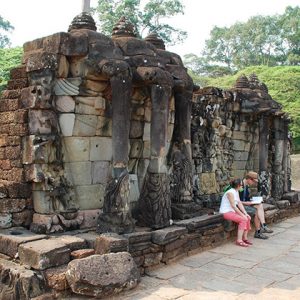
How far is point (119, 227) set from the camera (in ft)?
18.9

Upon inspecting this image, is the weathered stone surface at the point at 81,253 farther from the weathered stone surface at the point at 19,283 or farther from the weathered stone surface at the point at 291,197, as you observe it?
the weathered stone surface at the point at 291,197

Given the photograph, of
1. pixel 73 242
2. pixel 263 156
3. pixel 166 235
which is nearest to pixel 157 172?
pixel 166 235

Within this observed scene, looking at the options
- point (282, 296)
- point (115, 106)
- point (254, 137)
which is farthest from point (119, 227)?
point (254, 137)

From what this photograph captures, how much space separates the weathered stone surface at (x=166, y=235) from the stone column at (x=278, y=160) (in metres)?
5.78

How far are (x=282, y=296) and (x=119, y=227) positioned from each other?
2.28 metres

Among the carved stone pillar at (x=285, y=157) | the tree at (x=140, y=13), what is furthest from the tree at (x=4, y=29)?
the carved stone pillar at (x=285, y=157)

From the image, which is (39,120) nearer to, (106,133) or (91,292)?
(106,133)

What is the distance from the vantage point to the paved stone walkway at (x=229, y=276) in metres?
4.91

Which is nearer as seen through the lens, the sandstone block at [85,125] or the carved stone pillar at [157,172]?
the sandstone block at [85,125]

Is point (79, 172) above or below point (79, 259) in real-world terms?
above

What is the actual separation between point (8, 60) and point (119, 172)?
1158 cm

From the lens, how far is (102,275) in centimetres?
462

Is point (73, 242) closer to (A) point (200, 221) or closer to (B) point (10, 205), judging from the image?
(B) point (10, 205)

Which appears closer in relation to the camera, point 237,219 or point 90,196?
point 90,196
